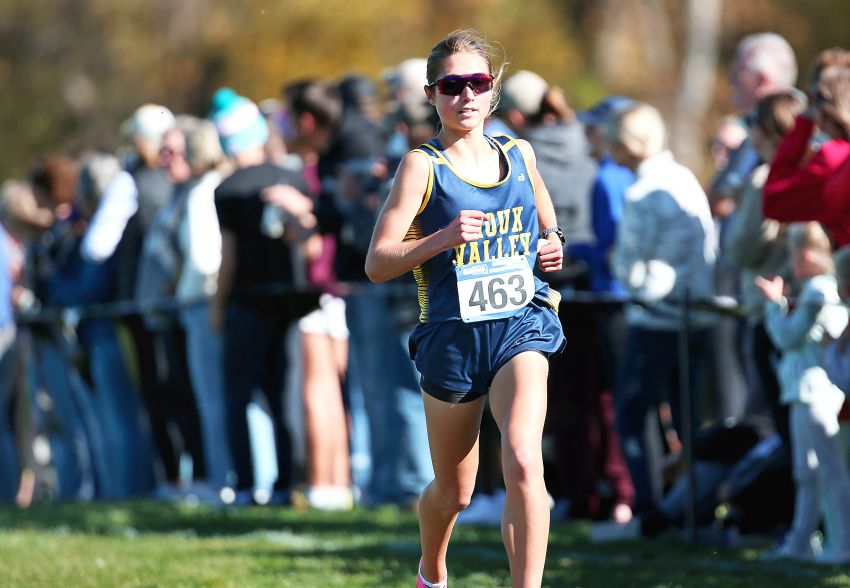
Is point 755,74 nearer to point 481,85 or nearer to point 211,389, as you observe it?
point 211,389

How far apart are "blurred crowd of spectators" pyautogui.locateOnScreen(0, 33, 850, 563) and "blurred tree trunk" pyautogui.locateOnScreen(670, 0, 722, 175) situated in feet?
78.5

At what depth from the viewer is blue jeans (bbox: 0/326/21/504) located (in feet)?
51.8

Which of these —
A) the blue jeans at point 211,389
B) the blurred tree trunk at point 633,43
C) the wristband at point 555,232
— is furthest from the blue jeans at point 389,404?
the blurred tree trunk at point 633,43

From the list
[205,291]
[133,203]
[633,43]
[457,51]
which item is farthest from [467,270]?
[633,43]

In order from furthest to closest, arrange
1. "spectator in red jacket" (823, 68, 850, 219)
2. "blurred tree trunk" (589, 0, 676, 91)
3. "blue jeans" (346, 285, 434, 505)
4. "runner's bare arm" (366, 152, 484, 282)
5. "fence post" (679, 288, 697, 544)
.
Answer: "blurred tree trunk" (589, 0, 676, 91) → "blue jeans" (346, 285, 434, 505) → "fence post" (679, 288, 697, 544) → "spectator in red jacket" (823, 68, 850, 219) → "runner's bare arm" (366, 152, 484, 282)

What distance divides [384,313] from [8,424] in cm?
518

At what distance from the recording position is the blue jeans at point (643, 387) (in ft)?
34.5

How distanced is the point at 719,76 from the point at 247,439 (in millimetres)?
30930

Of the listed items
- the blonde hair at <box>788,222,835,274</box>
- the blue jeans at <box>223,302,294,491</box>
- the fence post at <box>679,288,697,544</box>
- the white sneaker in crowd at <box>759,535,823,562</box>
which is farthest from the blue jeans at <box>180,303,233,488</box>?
the blonde hair at <box>788,222,835,274</box>

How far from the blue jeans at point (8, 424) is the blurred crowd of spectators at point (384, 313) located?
0.8 inches

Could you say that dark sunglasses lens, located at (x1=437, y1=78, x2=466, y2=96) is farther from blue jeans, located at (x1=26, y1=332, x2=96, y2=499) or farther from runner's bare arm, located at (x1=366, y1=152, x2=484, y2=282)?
blue jeans, located at (x1=26, y1=332, x2=96, y2=499)

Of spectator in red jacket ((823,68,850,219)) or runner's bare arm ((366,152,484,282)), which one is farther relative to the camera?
spectator in red jacket ((823,68,850,219))

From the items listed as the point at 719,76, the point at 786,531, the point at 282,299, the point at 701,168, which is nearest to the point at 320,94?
the point at 282,299

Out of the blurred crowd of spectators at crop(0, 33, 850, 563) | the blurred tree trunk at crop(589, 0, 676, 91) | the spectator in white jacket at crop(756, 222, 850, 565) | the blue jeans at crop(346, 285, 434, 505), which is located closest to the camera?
the spectator in white jacket at crop(756, 222, 850, 565)
